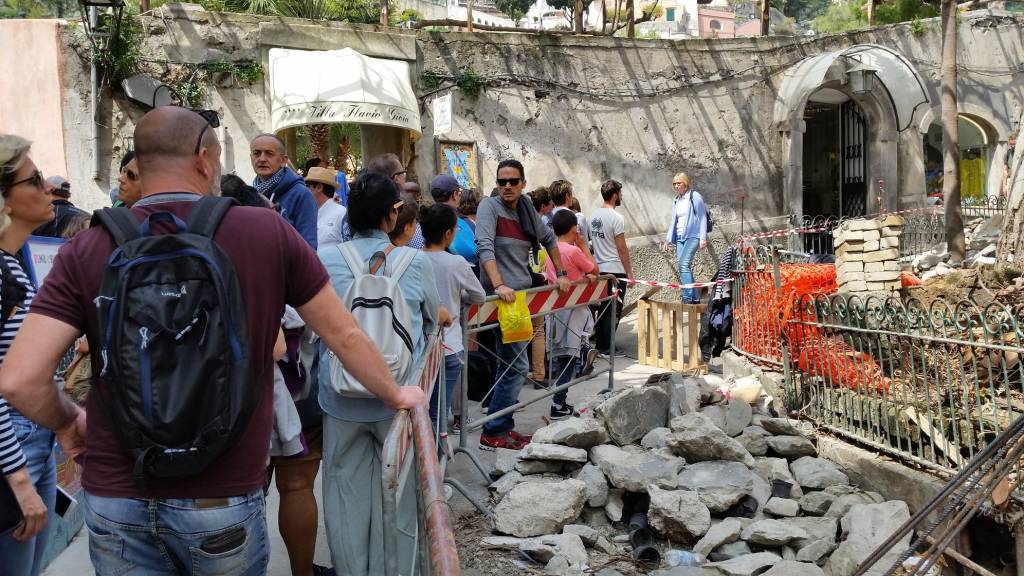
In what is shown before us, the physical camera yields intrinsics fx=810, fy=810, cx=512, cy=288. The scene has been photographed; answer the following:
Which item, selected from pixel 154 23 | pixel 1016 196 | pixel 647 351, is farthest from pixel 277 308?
pixel 154 23

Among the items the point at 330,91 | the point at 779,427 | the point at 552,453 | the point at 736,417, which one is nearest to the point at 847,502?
the point at 779,427

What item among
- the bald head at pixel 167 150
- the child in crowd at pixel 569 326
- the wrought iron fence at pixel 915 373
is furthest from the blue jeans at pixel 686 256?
the bald head at pixel 167 150

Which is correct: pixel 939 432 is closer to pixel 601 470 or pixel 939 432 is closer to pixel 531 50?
pixel 601 470

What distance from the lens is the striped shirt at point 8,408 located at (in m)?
2.23

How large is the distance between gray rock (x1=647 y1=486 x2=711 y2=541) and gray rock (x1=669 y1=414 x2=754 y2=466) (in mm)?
647

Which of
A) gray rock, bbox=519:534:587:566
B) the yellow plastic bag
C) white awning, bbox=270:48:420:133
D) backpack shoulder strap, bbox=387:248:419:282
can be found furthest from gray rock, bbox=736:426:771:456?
white awning, bbox=270:48:420:133

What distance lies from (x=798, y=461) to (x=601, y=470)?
5.98ft

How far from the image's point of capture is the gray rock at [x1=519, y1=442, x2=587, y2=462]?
17.0ft

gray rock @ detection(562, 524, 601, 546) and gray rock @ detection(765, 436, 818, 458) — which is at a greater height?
gray rock @ detection(562, 524, 601, 546)

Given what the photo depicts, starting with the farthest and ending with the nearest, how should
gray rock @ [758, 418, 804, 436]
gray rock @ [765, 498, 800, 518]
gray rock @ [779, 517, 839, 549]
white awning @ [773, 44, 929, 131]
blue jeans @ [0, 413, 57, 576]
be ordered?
white awning @ [773, 44, 929, 131], gray rock @ [758, 418, 804, 436], gray rock @ [765, 498, 800, 518], gray rock @ [779, 517, 839, 549], blue jeans @ [0, 413, 57, 576]

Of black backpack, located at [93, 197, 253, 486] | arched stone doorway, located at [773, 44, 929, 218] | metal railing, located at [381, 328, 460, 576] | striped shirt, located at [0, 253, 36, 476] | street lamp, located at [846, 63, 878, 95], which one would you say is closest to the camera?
metal railing, located at [381, 328, 460, 576]

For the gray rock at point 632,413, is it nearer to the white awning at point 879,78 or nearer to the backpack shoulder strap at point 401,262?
the backpack shoulder strap at point 401,262

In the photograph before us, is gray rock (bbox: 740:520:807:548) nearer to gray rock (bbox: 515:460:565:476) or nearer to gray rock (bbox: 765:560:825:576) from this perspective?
gray rock (bbox: 765:560:825:576)

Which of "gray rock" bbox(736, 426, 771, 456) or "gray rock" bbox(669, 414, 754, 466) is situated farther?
"gray rock" bbox(736, 426, 771, 456)
